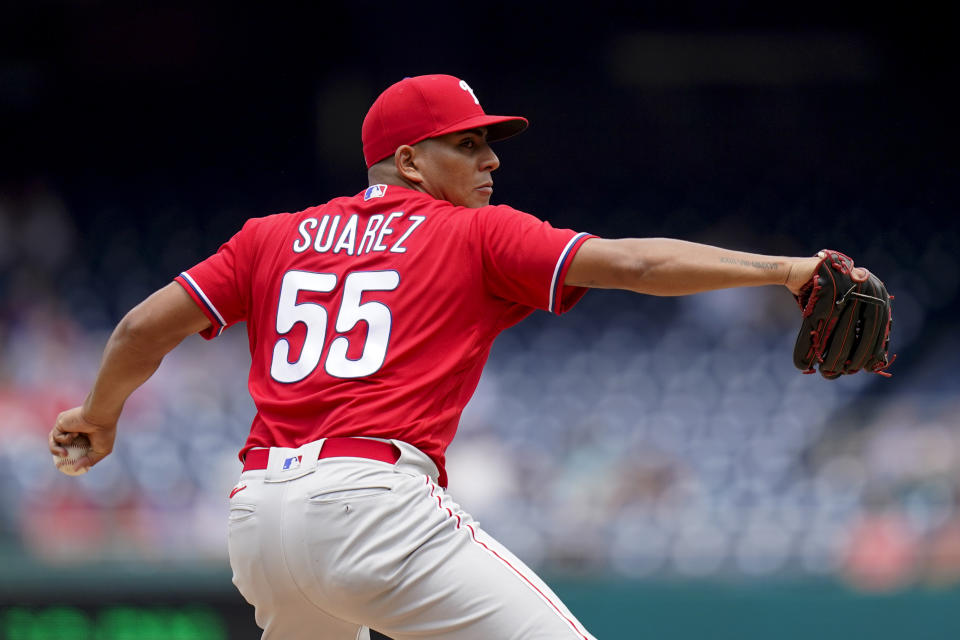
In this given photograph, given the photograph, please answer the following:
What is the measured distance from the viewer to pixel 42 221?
29.6ft

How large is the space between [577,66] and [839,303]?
7.60 metres

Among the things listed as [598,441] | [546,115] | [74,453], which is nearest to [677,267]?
[74,453]

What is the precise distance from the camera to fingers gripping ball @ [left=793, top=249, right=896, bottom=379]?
92.7 inches

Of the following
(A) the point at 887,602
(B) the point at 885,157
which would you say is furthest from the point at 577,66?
(A) the point at 887,602

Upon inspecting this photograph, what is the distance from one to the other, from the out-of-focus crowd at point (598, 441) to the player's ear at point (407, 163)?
4.07m

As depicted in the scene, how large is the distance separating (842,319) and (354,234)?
1.05 metres

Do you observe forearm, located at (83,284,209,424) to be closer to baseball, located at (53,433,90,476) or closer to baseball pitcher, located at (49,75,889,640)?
baseball pitcher, located at (49,75,889,640)

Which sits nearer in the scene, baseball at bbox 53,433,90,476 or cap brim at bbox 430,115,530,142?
cap brim at bbox 430,115,530,142

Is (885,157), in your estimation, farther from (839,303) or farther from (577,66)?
(839,303)

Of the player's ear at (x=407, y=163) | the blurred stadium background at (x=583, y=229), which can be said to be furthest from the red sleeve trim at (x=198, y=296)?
the blurred stadium background at (x=583, y=229)

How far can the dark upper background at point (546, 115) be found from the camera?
30.7 feet

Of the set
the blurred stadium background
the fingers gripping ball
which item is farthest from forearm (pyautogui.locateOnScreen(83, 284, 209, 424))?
the blurred stadium background

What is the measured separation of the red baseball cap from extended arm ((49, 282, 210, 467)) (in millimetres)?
589

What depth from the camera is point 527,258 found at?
236 cm
